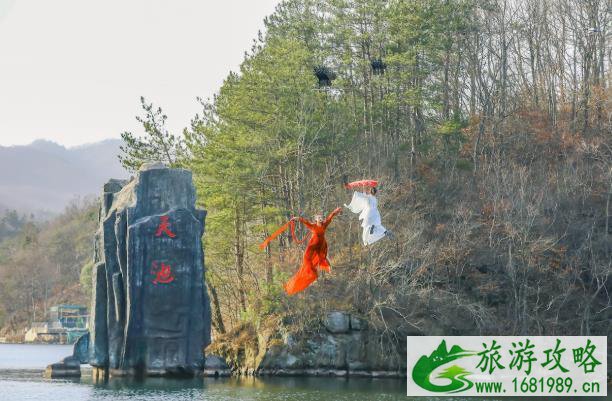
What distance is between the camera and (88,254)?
99062mm

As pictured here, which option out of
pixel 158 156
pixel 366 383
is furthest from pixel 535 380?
pixel 158 156

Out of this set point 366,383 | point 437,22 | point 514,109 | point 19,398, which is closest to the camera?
point 19,398

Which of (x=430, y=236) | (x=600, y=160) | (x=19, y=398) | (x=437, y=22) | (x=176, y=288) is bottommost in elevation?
(x=19, y=398)

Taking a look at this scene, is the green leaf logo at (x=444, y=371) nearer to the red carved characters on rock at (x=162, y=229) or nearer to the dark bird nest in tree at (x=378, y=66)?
the red carved characters on rock at (x=162, y=229)

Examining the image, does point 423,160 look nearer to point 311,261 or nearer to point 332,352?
point 332,352

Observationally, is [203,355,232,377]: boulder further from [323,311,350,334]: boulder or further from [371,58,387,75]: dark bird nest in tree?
[371,58,387,75]: dark bird nest in tree

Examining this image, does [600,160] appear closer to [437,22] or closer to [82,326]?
[437,22]

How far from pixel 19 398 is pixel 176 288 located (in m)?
6.88

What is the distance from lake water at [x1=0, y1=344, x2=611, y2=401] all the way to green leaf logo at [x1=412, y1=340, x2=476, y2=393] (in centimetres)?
64

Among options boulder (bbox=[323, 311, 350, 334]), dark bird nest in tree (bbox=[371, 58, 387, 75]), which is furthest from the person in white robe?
dark bird nest in tree (bbox=[371, 58, 387, 75])

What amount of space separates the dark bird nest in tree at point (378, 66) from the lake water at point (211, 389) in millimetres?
A: 15115

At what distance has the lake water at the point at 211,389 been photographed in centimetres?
2830

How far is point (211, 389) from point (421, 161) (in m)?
17.4

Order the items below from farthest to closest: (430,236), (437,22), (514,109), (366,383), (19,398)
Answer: (514,109) < (437,22) < (430,236) < (366,383) < (19,398)
